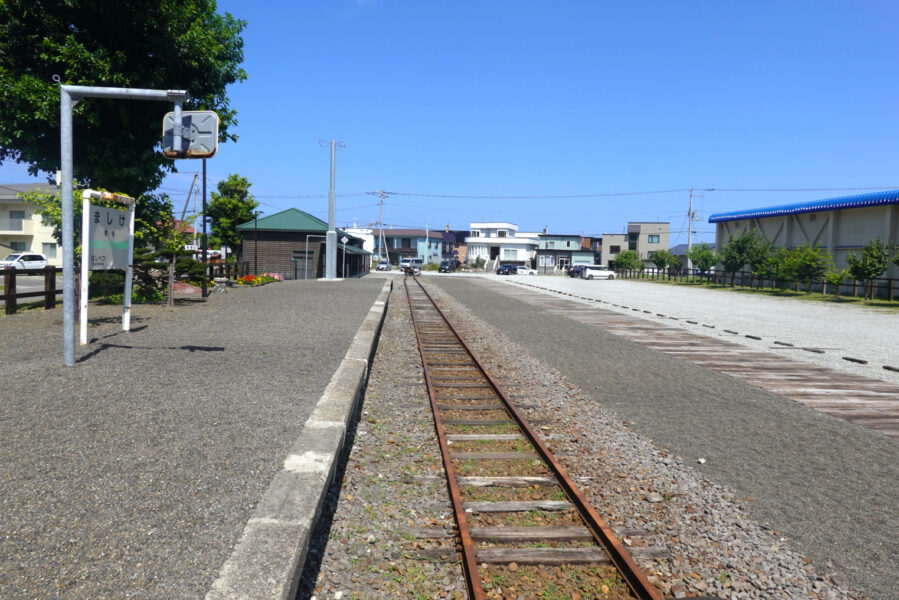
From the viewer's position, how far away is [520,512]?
14.9 ft

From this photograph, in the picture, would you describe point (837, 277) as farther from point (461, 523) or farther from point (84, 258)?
point (461, 523)

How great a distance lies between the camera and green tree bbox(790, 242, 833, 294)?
3525 cm

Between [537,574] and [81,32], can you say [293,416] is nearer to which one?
[537,574]

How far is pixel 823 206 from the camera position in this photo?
38.0 m

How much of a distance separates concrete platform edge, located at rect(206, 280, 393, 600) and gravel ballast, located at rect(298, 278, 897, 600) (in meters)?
0.29

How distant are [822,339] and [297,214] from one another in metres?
41.0

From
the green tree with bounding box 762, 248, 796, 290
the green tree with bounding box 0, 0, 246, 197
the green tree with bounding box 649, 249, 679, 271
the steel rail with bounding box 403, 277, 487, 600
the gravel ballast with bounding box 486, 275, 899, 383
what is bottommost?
the steel rail with bounding box 403, 277, 487, 600

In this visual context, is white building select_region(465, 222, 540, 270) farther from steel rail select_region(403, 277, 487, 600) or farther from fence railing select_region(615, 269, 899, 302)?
steel rail select_region(403, 277, 487, 600)

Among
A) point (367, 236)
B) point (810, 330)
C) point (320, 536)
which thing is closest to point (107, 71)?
point (320, 536)

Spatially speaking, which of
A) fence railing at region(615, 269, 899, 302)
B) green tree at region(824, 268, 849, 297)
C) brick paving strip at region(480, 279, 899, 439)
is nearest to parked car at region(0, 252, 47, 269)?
brick paving strip at region(480, 279, 899, 439)

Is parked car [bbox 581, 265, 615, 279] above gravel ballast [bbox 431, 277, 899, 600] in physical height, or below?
above

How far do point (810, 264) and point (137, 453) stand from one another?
3793 centimetres

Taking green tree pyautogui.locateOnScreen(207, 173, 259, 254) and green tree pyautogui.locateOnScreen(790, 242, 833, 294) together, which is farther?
green tree pyautogui.locateOnScreen(207, 173, 259, 254)

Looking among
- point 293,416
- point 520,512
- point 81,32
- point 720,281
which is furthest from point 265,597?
point 720,281
